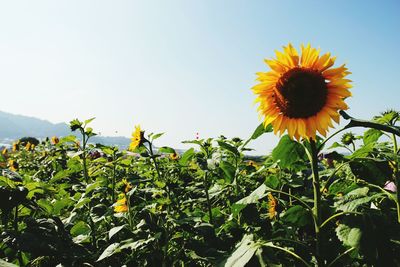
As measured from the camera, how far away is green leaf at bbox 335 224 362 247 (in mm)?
1554

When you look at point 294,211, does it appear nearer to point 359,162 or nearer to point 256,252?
point 256,252

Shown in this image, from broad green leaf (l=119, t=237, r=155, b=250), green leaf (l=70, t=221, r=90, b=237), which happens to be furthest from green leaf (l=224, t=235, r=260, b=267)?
green leaf (l=70, t=221, r=90, b=237)

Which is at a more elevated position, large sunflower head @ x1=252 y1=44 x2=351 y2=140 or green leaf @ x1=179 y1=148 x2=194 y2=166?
large sunflower head @ x1=252 y1=44 x2=351 y2=140

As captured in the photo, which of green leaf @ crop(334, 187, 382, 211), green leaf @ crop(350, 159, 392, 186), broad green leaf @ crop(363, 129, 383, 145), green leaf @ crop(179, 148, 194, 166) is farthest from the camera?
green leaf @ crop(179, 148, 194, 166)

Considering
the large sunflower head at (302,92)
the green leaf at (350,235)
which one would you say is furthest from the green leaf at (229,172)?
the green leaf at (350,235)

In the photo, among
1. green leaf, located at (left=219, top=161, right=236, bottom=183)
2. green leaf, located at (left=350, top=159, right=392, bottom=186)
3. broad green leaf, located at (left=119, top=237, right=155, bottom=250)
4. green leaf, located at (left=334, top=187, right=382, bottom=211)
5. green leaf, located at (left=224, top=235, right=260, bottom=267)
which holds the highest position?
green leaf, located at (left=350, top=159, right=392, bottom=186)

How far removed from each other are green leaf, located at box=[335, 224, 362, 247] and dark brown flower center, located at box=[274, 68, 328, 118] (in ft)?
2.05

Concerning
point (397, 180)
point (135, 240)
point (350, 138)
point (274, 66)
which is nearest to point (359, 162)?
point (397, 180)

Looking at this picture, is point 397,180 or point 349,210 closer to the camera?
point 349,210

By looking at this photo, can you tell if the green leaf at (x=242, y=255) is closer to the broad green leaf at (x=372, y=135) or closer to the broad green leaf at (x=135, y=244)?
the broad green leaf at (x=135, y=244)

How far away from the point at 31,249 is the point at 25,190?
0.30m

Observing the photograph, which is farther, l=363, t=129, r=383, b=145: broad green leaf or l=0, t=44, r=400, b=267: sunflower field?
l=363, t=129, r=383, b=145: broad green leaf

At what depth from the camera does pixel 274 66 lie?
1.96 m

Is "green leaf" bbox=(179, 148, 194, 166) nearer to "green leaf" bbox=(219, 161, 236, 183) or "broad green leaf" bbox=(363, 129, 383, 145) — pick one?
"green leaf" bbox=(219, 161, 236, 183)
